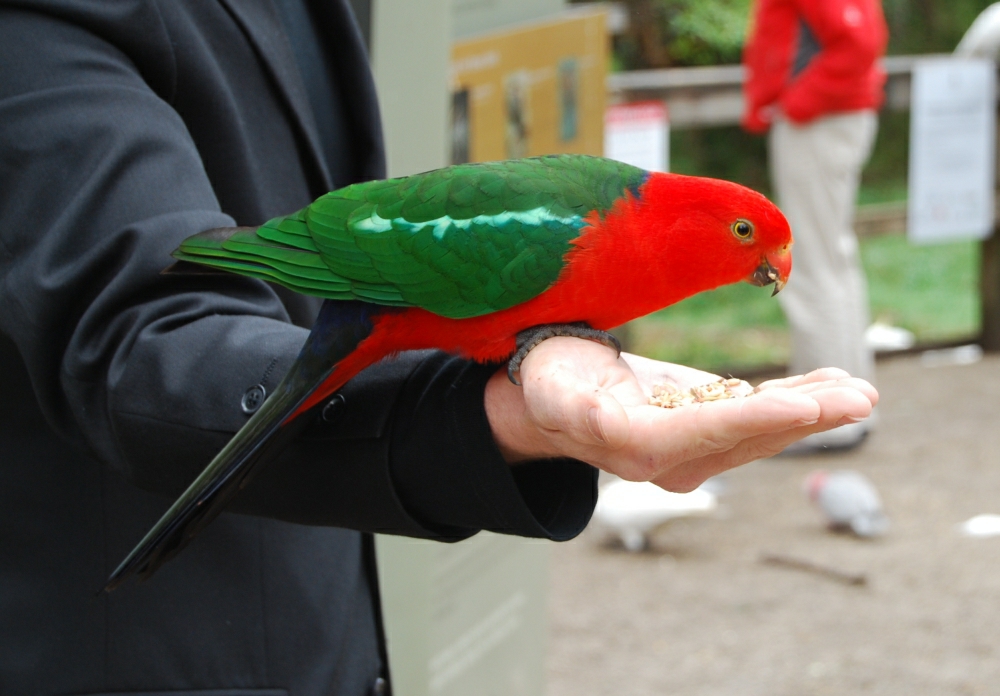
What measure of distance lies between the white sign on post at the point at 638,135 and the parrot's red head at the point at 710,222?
465 centimetres

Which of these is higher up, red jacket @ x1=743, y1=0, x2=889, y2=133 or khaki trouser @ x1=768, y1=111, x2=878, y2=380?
red jacket @ x1=743, y1=0, x2=889, y2=133

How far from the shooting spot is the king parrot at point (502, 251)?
4.67 ft

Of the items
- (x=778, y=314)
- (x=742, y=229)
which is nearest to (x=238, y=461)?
(x=742, y=229)

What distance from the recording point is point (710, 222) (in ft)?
5.06

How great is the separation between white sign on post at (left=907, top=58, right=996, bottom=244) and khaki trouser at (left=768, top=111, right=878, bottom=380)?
61.7 inches

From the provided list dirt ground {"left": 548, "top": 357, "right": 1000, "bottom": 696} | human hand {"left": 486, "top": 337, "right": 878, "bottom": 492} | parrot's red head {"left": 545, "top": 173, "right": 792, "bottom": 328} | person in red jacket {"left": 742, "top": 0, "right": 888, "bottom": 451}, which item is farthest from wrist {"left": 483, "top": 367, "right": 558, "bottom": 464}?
person in red jacket {"left": 742, "top": 0, "right": 888, "bottom": 451}

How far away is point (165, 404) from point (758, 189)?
36.0 ft

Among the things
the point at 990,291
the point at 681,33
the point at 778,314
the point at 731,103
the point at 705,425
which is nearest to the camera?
the point at 705,425

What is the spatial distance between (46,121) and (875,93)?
15.6 feet

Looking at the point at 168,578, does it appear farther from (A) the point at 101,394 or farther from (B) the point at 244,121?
(B) the point at 244,121

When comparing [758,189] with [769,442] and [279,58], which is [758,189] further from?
[769,442]

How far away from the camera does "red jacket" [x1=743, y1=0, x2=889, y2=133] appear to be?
5047mm

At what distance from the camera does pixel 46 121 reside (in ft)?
4.17

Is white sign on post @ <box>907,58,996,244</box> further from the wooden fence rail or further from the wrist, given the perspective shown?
the wrist
